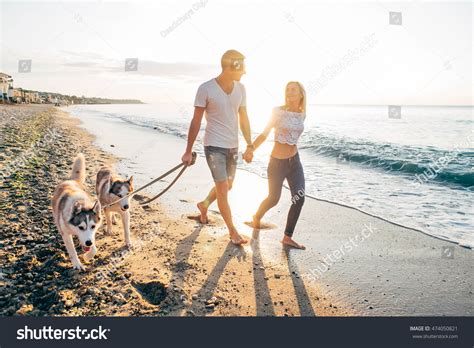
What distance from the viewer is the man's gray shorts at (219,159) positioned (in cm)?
521

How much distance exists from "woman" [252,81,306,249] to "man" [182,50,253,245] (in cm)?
44

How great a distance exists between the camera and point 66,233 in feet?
14.4

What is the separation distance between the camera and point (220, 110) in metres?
5.04

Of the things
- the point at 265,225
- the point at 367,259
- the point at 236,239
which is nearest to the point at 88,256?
the point at 236,239

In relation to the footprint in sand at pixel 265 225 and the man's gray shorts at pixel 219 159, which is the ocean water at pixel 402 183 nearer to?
the footprint in sand at pixel 265 225

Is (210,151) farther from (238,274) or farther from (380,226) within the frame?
(380,226)

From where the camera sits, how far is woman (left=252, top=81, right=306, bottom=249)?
524cm

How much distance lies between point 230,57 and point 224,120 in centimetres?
89

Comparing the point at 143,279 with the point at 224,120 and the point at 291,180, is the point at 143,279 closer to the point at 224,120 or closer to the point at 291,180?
the point at 224,120

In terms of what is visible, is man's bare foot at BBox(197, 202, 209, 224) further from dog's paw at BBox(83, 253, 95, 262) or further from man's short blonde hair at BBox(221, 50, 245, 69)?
man's short blonde hair at BBox(221, 50, 245, 69)

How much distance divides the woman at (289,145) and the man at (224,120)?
0.44m

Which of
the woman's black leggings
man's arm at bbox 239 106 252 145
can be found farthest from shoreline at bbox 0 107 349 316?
man's arm at bbox 239 106 252 145
